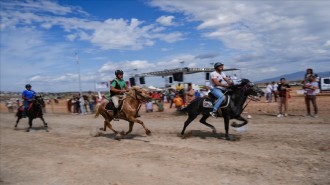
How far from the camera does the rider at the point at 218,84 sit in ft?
37.2

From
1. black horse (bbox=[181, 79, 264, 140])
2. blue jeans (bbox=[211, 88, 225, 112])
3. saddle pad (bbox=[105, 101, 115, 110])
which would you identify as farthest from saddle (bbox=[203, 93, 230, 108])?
saddle pad (bbox=[105, 101, 115, 110])

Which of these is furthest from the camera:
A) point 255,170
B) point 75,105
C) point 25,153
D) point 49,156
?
point 75,105

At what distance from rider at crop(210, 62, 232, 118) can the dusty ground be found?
1.20 meters

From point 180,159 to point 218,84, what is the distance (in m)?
3.59

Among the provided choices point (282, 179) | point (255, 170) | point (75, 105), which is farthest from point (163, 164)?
point (75, 105)

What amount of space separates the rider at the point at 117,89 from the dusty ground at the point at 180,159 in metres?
1.38

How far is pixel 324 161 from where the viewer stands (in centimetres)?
761

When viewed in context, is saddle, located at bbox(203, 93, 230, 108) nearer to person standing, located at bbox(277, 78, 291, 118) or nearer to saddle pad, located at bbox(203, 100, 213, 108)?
saddle pad, located at bbox(203, 100, 213, 108)

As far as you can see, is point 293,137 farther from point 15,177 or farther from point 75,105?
point 75,105

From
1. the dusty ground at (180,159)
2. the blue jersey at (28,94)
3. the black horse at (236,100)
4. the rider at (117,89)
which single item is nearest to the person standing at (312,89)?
the dusty ground at (180,159)

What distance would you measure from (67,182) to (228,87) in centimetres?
628

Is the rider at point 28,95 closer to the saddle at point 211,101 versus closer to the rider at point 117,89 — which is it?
the rider at point 117,89

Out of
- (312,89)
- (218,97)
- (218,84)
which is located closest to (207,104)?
(218,97)

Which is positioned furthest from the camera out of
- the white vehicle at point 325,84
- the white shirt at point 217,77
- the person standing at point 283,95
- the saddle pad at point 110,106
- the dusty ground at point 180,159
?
the white vehicle at point 325,84
